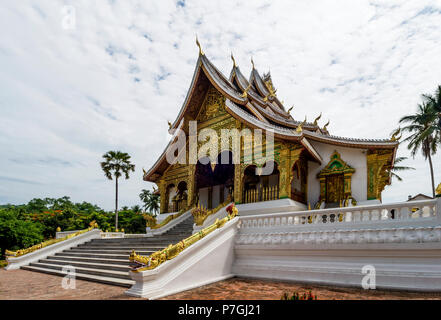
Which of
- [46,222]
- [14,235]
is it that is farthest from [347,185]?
[46,222]

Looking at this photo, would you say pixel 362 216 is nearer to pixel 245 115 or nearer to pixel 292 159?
pixel 292 159

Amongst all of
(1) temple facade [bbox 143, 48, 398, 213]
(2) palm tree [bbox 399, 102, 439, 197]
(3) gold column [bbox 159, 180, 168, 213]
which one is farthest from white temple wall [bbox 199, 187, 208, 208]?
(2) palm tree [bbox 399, 102, 439, 197]

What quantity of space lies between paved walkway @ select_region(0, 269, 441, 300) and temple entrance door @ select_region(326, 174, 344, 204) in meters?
6.16

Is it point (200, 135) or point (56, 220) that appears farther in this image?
point (56, 220)

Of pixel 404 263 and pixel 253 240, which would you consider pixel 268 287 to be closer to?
pixel 253 240

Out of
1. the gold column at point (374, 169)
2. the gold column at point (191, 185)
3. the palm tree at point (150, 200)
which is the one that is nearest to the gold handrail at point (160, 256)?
the gold column at point (191, 185)

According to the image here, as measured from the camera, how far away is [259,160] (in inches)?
460

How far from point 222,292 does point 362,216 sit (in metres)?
3.54

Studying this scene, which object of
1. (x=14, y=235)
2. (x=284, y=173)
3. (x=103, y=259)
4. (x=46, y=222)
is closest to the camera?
(x=103, y=259)

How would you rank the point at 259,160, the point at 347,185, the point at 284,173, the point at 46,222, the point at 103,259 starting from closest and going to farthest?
the point at 103,259 → the point at 284,173 → the point at 347,185 → the point at 259,160 → the point at 46,222

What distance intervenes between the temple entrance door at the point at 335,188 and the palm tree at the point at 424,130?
49.2ft
